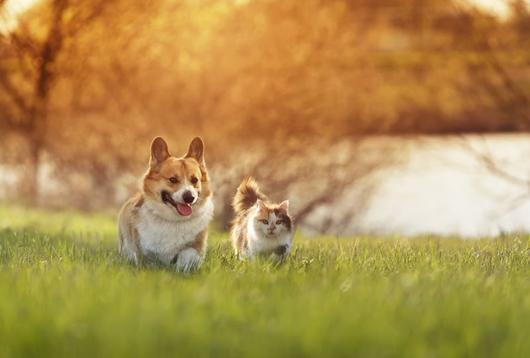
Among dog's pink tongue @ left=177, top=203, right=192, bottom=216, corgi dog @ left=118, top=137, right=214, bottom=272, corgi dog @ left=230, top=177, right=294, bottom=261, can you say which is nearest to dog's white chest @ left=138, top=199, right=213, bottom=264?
corgi dog @ left=118, top=137, right=214, bottom=272

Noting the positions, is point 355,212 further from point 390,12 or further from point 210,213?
point 210,213

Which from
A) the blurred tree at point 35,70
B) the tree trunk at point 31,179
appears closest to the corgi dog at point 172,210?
the blurred tree at point 35,70

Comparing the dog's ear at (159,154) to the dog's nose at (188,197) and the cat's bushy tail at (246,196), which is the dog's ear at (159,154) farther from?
the cat's bushy tail at (246,196)

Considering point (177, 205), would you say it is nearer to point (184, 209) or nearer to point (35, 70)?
point (184, 209)

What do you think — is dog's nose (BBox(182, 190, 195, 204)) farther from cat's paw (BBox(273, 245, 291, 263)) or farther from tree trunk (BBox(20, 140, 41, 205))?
tree trunk (BBox(20, 140, 41, 205))

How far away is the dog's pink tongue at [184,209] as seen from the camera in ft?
23.8

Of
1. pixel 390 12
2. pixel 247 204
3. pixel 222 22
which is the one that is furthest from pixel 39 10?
pixel 247 204

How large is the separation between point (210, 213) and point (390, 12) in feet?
29.1

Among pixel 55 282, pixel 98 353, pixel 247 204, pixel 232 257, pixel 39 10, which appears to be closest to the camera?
pixel 98 353

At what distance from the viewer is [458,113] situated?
18.4 m

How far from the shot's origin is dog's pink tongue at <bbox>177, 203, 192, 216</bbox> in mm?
7246

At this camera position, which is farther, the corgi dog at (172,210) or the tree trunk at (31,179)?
the tree trunk at (31,179)

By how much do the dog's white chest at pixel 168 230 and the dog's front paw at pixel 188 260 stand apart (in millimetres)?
58

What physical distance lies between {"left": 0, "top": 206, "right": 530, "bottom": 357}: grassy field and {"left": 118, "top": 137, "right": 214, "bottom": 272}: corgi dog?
0.52ft
